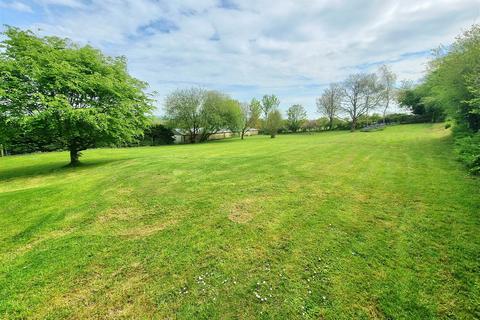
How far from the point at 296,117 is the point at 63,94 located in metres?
56.7

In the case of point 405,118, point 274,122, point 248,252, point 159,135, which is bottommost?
point 248,252

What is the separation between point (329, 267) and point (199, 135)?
41.3 metres

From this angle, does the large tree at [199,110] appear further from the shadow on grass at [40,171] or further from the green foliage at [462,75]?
the green foliage at [462,75]

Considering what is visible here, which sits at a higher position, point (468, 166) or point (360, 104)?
point (360, 104)

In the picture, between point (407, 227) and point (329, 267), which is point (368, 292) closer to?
point (329, 267)

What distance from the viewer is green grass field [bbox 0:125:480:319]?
106 inches

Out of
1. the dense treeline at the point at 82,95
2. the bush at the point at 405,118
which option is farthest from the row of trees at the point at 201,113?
the bush at the point at 405,118

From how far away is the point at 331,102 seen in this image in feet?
160

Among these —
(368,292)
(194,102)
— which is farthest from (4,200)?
(194,102)

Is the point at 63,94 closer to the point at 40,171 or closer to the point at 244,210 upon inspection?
the point at 40,171

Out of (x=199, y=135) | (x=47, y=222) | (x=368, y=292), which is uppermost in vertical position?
(x=199, y=135)

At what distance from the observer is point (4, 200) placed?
21.1 ft

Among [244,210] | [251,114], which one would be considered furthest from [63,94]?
[251,114]

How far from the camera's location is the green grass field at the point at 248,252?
2.69m
